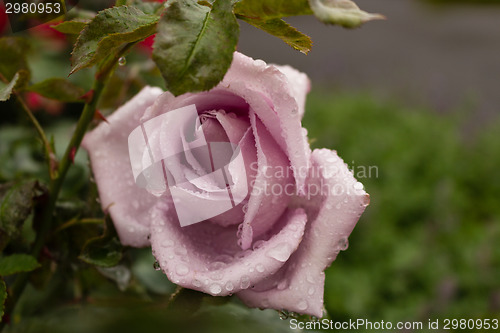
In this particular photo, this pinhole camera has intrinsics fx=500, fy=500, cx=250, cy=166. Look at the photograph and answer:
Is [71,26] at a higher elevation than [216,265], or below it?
higher

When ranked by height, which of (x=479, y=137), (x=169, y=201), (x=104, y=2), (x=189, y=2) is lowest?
(x=479, y=137)

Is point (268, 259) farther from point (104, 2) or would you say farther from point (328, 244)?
point (104, 2)

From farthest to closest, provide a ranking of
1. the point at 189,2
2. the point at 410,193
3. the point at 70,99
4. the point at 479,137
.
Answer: the point at 479,137, the point at 410,193, the point at 70,99, the point at 189,2

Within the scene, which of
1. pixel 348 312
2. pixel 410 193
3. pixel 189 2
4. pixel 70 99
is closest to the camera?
pixel 189 2

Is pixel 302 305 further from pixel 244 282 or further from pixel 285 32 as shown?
pixel 285 32

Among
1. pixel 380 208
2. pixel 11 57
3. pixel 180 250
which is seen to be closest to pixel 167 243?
pixel 180 250

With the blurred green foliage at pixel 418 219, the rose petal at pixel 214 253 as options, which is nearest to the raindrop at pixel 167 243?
the rose petal at pixel 214 253

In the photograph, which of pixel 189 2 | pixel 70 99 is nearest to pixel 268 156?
pixel 189 2
